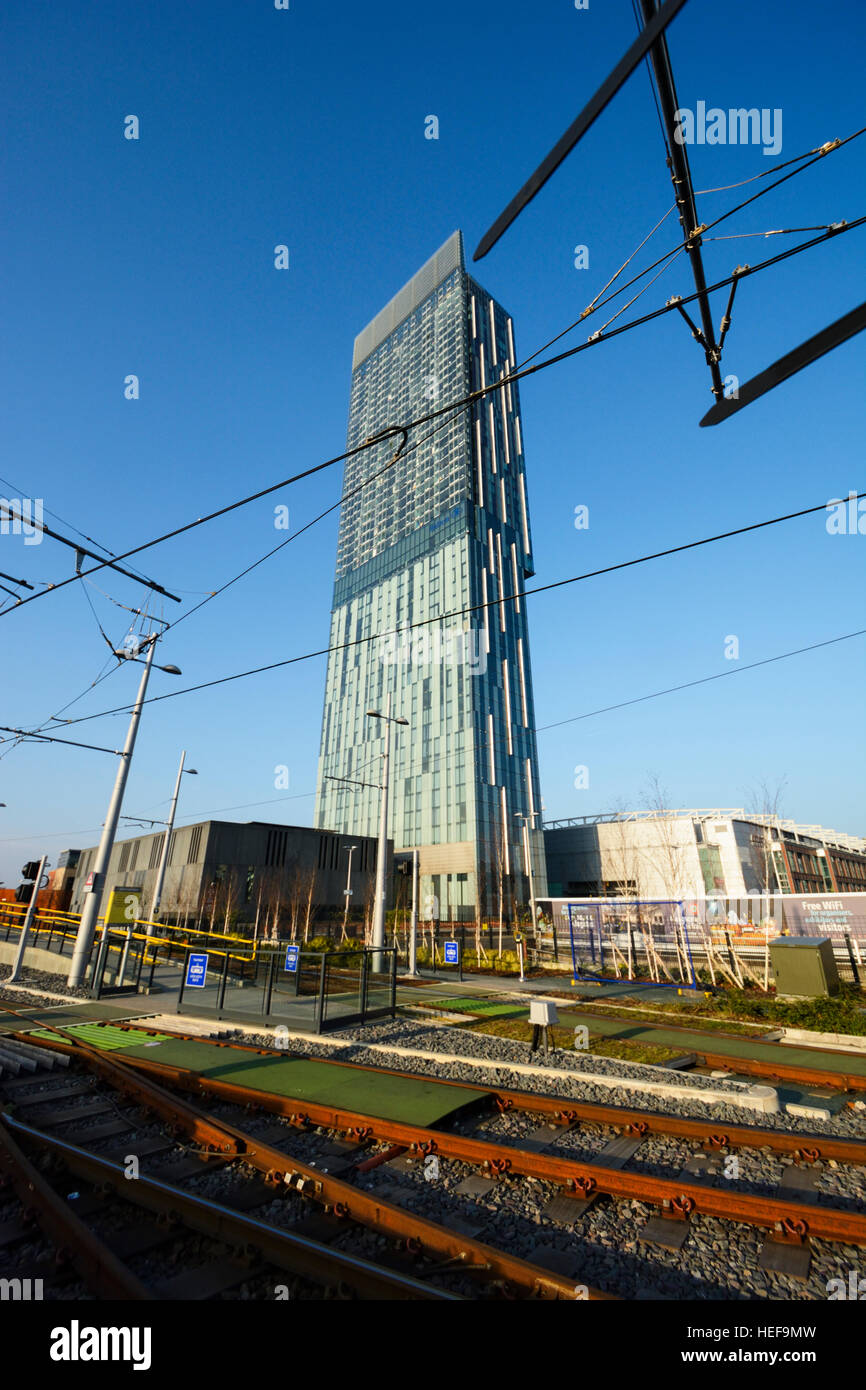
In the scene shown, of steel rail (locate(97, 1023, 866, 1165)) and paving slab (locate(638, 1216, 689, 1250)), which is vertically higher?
steel rail (locate(97, 1023, 866, 1165))

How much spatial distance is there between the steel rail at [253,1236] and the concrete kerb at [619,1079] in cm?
491

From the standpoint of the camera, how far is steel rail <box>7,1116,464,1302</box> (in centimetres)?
360

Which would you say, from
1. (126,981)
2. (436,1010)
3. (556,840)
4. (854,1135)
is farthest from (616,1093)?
(556,840)

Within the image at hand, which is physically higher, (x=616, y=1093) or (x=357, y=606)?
(x=357, y=606)

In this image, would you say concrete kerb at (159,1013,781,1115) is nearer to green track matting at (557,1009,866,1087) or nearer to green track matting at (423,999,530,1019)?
green track matting at (557,1009,866,1087)

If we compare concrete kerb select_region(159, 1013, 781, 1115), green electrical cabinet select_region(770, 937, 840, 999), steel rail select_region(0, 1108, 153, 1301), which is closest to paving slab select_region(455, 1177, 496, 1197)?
steel rail select_region(0, 1108, 153, 1301)

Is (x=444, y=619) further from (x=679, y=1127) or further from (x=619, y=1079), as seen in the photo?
(x=679, y=1127)

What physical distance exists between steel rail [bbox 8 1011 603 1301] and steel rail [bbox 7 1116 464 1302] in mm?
423

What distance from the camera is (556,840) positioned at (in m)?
88.7

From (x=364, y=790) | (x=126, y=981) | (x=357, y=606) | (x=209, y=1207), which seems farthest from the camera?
(x=357, y=606)

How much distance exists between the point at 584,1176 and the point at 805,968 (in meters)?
12.6

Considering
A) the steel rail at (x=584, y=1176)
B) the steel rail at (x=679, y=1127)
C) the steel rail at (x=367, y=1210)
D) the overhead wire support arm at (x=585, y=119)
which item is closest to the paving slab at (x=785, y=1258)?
the steel rail at (x=584, y=1176)

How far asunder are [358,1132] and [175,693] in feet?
34.0
